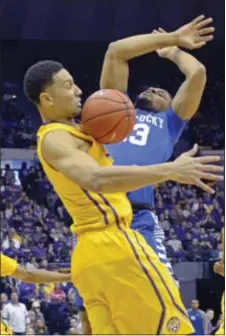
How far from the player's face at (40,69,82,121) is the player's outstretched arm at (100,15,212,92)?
54 centimetres

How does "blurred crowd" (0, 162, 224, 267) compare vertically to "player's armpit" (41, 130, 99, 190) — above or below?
below

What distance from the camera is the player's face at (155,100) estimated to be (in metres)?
6.12

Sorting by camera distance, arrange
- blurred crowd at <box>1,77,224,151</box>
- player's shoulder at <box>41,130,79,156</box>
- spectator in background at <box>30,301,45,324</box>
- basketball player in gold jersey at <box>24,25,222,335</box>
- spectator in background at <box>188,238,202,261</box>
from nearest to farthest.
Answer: player's shoulder at <box>41,130,79,156</box> < basketball player in gold jersey at <box>24,25,222,335</box> < spectator in background at <box>30,301,45,324</box> < spectator in background at <box>188,238,202,261</box> < blurred crowd at <box>1,77,224,151</box>

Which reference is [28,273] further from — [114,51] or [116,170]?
[116,170]

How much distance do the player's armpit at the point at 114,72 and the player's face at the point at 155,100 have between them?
993 mm

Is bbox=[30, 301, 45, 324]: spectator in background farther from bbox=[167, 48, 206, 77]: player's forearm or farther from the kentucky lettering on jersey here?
bbox=[167, 48, 206, 77]: player's forearm

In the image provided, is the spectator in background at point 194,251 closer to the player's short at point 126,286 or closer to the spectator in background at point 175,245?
the spectator in background at point 175,245

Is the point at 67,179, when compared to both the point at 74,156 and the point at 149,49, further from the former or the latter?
the point at 149,49

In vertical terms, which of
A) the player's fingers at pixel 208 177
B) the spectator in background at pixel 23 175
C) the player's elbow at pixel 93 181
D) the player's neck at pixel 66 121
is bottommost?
the spectator in background at pixel 23 175

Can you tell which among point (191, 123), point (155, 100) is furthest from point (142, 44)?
point (191, 123)

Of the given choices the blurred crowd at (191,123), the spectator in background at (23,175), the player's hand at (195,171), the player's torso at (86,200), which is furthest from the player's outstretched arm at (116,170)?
the blurred crowd at (191,123)

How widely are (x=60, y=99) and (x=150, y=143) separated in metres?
1.52

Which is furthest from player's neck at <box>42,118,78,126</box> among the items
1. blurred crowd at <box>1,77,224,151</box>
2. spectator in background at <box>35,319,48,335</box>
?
blurred crowd at <box>1,77,224,151</box>

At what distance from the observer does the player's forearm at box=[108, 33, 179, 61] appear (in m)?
4.78
